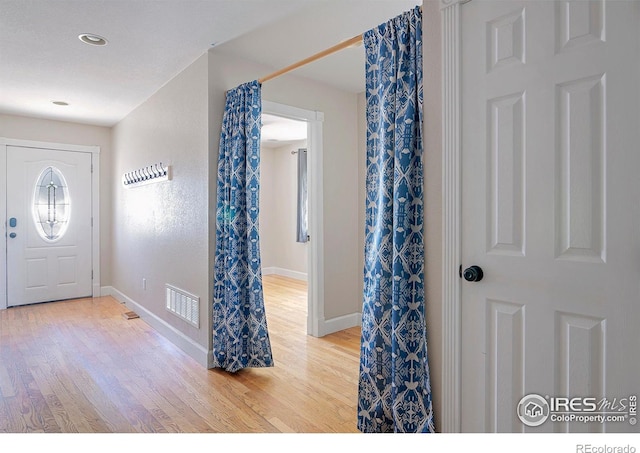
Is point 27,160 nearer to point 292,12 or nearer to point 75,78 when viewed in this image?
point 75,78

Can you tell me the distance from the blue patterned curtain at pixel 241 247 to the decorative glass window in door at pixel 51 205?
3.62 metres

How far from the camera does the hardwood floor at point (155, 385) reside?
2203 millimetres

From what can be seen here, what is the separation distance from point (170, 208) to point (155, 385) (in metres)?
1.64

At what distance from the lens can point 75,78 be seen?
142 inches

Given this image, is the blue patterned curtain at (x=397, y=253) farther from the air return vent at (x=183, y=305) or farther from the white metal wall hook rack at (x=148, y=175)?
the white metal wall hook rack at (x=148, y=175)

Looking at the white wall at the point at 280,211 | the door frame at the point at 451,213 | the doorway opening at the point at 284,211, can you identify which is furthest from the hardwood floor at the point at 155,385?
the white wall at the point at 280,211

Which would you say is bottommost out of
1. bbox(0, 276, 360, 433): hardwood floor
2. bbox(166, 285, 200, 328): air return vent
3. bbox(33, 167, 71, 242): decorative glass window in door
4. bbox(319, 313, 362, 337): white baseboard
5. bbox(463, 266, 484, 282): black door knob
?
bbox(0, 276, 360, 433): hardwood floor

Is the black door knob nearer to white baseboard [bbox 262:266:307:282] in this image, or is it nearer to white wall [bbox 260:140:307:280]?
white baseboard [bbox 262:266:307:282]

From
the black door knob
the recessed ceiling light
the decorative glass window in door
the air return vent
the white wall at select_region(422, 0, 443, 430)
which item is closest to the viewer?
the black door knob

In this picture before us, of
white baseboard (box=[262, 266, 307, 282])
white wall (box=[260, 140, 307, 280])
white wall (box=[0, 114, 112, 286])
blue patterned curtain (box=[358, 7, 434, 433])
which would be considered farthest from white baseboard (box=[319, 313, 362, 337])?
white wall (box=[0, 114, 112, 286])

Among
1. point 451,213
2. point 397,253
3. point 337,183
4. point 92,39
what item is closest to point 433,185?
point 451,213

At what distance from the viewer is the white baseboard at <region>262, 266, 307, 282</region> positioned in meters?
7.08

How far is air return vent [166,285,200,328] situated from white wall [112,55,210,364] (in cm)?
6

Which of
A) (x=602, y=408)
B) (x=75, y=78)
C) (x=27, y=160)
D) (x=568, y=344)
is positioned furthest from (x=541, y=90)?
(x=27, y=160)
